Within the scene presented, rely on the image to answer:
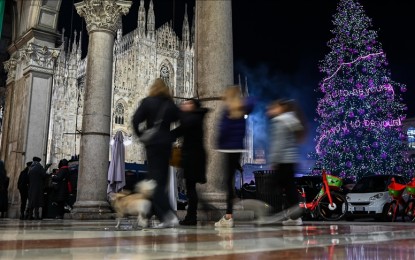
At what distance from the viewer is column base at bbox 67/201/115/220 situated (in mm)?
8602

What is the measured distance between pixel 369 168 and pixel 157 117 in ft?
62.7

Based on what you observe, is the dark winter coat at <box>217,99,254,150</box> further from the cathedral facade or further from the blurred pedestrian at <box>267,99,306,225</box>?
the cathedral facade

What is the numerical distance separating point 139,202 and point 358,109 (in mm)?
19896

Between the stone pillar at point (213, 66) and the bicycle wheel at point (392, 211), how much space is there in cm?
606

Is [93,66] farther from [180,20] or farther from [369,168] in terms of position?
[180,20]

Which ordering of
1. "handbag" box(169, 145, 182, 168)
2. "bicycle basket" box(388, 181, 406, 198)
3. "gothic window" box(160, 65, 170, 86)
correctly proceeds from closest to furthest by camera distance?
"handbag" box(169, 145, 182, 168) → "bicycle basket" box(388, 181, 406, 198) → "gothic window" box(160, 65, 170, 86)

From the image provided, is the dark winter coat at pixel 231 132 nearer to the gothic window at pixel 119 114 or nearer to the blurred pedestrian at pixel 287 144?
the blurred pedestrian at pixel 287 144

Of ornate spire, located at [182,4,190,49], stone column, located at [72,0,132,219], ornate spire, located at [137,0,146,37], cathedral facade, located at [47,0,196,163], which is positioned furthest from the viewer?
ornate spire, located at [182,4,190,49]

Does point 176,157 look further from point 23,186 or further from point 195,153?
point 23,186

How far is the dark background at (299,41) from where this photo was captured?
104 ft

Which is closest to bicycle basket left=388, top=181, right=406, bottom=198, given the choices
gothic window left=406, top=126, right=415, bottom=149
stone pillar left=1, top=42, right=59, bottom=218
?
stone pillar left=1, top=42, right=59, bottom=218

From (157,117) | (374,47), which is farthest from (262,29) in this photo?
(157,117)

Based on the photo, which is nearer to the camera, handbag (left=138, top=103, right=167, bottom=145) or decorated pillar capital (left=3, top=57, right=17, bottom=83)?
handbag (left=138, top=103, right=167, bottom=145)

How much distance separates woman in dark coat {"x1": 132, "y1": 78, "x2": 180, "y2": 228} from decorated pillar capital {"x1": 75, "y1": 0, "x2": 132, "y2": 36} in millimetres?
5590
